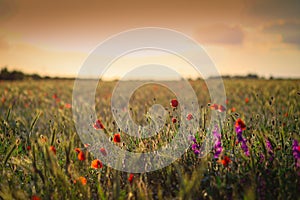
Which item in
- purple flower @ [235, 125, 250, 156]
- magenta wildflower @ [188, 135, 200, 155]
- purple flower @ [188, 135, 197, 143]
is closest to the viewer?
purple flower @ [235, 125, 250, 156]

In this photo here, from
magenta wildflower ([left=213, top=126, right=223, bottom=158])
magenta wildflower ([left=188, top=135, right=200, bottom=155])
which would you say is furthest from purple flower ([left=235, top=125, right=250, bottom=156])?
magenta wildflower ([left=188, top=135, right=200, bottom=155])

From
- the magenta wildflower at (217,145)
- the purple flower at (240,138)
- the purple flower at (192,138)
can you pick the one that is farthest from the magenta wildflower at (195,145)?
the purple flower at (240,138)

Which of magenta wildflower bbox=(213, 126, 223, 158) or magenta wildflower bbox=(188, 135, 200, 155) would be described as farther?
magenta wildflower bbox=(188, 135, 200, 155)

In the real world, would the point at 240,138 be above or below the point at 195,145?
above

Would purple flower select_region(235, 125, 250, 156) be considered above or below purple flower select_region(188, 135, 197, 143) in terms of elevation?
above

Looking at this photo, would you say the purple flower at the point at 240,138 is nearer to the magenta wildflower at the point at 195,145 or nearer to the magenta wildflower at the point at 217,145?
the magenta wildflower at the point at 217,145

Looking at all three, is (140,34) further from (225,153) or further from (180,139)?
(225,153)

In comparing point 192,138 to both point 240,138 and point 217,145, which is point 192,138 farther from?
point 240,138

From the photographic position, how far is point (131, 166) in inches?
85.8

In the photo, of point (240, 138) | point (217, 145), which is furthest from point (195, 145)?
point (240, 138)

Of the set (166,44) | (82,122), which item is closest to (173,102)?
(166,44)

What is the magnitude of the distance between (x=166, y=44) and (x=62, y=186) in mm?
2115

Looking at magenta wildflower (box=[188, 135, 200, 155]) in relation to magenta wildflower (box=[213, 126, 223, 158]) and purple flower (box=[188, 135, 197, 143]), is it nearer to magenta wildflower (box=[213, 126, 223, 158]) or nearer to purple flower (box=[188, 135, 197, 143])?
purple flower (box=[188, 135, 197, 143])

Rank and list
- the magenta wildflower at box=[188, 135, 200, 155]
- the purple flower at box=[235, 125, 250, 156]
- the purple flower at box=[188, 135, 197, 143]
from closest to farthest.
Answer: the purple flower at box=[235, 125, 250, 156], the magenta wildflower at box=[188, 135, 200, 155], the purple flower at box=[188, 135, 197, 143]
